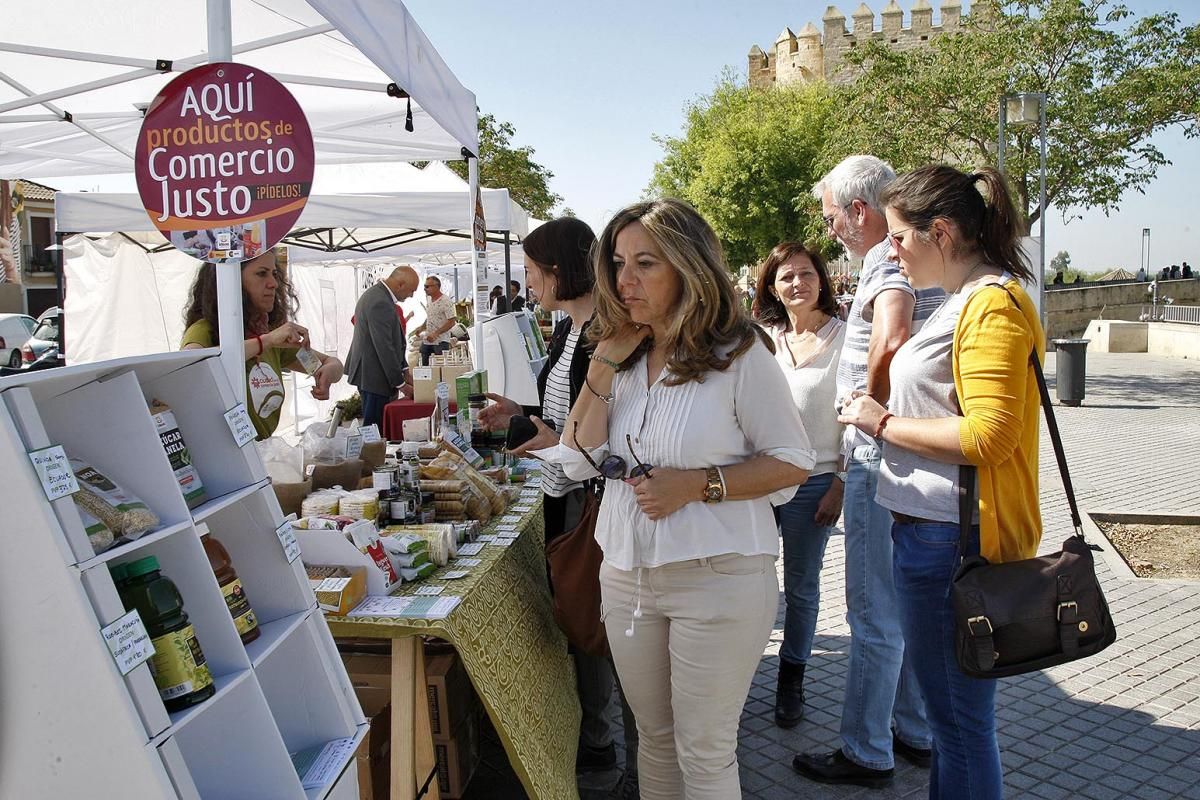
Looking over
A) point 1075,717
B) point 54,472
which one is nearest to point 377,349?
point 1075,717

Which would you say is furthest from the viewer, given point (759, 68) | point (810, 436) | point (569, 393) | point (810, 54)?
point (759, 68)

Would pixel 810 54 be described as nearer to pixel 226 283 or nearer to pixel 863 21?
pixel 863 21

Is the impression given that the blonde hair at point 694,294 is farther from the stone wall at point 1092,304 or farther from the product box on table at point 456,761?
the stone wall at point 1092,304

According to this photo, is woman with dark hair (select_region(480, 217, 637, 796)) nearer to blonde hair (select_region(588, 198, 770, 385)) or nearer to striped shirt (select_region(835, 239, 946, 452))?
blonde hair (select_region(588, 198, 770, 385))

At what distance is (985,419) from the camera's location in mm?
1987

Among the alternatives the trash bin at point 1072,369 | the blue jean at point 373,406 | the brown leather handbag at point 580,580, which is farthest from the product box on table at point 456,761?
the trash bin at point 1072,369

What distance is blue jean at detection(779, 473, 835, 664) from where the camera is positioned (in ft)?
11.1

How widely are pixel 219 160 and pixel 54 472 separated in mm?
1445

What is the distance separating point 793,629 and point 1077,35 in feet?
45.9

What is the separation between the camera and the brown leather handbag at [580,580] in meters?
2.81

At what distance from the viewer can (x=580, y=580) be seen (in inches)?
111

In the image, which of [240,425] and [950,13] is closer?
[240,425]

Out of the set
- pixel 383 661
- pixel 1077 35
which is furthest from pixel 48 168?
pixel 1077 35

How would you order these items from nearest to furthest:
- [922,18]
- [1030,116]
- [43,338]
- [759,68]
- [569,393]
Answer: [569,393]
[1030,116]
[43,338]
[922,18]
[759,68]
